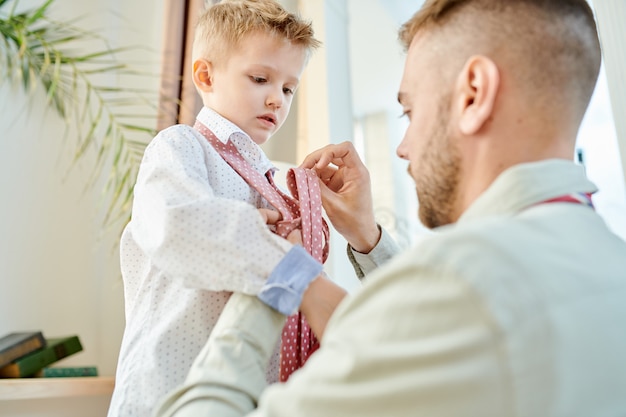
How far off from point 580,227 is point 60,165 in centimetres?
203

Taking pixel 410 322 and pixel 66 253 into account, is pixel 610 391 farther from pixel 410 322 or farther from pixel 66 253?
pixel 66 253

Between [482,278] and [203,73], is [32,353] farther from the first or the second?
[482,278]

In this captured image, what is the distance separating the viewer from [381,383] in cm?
49

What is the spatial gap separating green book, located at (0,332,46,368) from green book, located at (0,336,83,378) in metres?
0.02

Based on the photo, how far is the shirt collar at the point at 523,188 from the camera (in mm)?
660

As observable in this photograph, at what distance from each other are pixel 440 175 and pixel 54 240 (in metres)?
1.77

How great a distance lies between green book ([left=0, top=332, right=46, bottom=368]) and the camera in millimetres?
1757

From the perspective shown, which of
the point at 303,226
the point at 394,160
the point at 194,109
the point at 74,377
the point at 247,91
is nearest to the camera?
the point at 303,226

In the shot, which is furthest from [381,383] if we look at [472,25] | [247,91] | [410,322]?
[247,91]

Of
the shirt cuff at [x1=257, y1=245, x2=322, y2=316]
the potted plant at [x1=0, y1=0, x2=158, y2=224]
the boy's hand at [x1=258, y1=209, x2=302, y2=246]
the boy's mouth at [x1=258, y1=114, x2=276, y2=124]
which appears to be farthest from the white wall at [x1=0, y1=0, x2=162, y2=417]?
the shirt cuff at [x1=257, y1=245, x2=322, y2=316]

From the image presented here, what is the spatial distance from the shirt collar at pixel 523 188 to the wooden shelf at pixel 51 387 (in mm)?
1494

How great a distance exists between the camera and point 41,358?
72.5 inches

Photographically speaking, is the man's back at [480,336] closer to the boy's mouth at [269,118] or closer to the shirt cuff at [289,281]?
the shirt cuff at [289,281]

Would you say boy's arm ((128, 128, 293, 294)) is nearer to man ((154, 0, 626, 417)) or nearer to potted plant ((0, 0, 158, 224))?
man ((154, 0, 626, 417))
